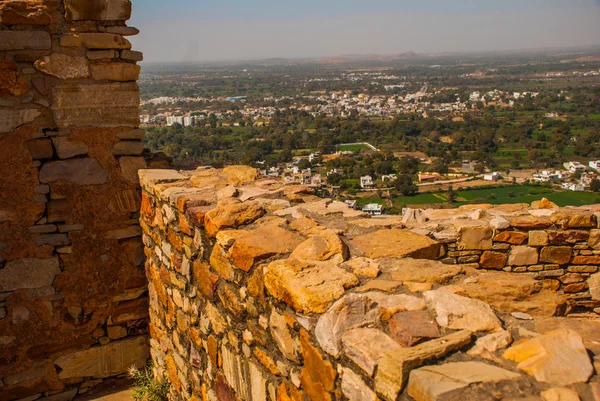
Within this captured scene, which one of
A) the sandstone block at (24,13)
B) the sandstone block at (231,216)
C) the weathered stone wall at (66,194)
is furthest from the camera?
the weathered stone wall at (66,194)

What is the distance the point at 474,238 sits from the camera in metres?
3.37

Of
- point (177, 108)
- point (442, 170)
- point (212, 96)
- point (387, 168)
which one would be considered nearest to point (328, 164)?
point (387, 168)

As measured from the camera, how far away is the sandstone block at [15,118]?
11.4 ft

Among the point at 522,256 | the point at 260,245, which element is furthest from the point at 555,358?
the point at 522,256

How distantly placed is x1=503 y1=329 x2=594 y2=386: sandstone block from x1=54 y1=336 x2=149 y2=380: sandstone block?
320cm

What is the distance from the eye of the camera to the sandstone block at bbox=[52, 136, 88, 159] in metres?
3.65

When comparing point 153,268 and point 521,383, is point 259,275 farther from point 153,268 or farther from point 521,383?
point 153,268

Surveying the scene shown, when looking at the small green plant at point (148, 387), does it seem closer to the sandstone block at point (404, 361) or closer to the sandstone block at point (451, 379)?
the sandstone block at point (404, 361)

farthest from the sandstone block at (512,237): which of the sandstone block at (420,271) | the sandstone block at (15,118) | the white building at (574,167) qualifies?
the white building at (574,167)

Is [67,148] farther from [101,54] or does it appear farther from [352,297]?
[352,297]

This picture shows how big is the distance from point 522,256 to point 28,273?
3202 mm

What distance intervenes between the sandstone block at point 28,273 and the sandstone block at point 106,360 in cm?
59

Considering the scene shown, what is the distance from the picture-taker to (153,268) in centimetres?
380

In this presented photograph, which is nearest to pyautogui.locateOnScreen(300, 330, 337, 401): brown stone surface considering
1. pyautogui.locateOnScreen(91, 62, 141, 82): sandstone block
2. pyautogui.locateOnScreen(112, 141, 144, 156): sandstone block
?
pyautogui.locateOnScreen(112, 141, 144, 156): sandstone block
